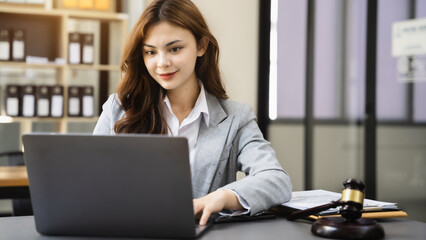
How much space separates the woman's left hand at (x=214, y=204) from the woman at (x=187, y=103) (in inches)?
7.7

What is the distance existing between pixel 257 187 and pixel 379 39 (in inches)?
101

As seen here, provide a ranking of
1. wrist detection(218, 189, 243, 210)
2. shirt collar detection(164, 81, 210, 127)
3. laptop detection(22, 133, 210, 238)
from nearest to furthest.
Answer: laptop detection(22, 133, 210, 238)
wrist detection(218, 189, 243, 210)
shirt collar detection(164, 81, 210, 127)

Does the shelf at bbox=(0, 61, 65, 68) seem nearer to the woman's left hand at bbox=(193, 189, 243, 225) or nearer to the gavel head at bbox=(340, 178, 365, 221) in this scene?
the woman's left hand at bbox=(193, 189, 243, 225)

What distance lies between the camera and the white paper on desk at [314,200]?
55.3 inches

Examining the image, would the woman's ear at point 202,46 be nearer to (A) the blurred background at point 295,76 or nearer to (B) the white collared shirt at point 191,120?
(B) the white collared shirt at point 191,120

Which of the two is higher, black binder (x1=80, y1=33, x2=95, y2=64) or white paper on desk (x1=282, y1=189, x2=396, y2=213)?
black binder (x1=80, y1=33, x2=95, y2=64)

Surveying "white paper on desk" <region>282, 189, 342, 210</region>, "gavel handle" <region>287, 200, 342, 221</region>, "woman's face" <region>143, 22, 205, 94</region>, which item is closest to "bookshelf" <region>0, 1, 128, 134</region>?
"woman's face" <region>143, 22, 205, 94</region>

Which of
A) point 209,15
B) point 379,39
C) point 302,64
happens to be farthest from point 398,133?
point 209,15

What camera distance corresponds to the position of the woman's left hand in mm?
1228

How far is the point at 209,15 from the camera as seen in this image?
4918 millimetres

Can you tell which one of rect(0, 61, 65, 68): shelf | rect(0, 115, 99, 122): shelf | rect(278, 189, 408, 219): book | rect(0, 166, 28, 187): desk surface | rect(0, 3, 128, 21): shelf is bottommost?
rect(0, 166, 28, 187): desk surface

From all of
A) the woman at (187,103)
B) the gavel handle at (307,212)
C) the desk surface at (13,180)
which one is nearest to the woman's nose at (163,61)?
the woman at (187,103)

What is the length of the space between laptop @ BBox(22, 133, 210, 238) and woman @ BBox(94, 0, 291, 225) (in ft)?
1.61

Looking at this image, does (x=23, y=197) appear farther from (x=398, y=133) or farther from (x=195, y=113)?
(x=398, y=133)
